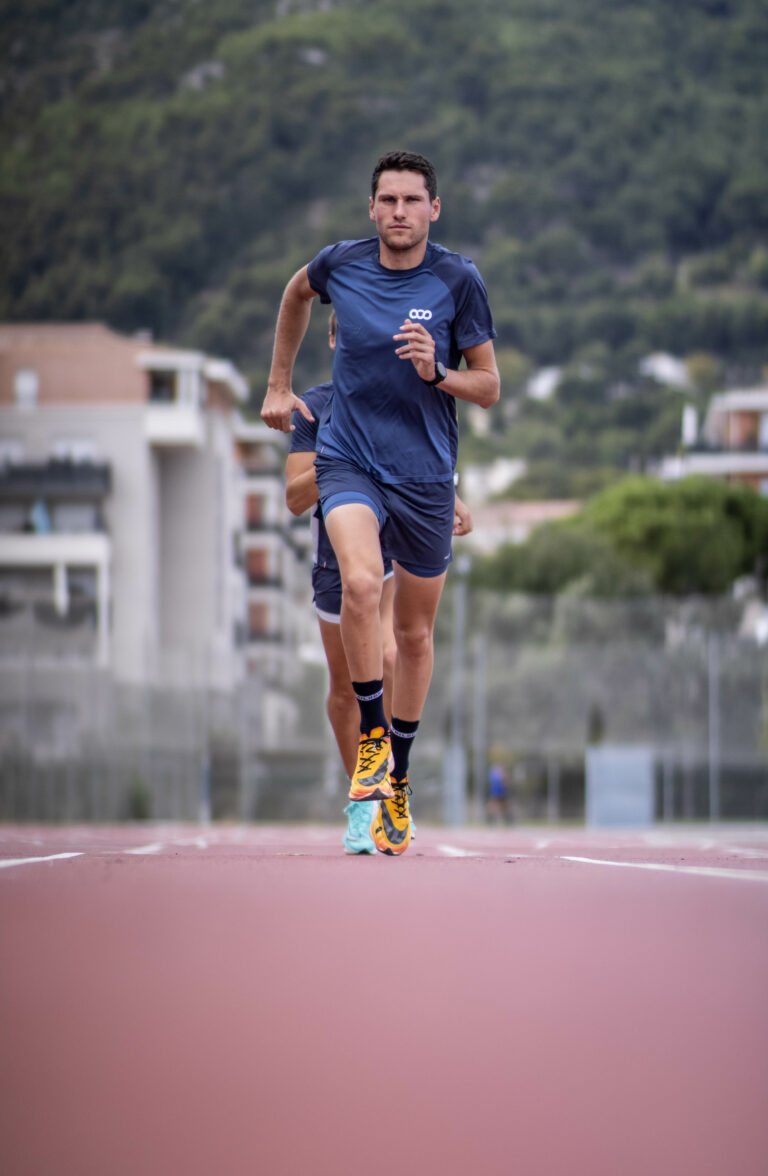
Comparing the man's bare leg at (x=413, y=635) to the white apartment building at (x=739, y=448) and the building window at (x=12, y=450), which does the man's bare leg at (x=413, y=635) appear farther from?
the white apartment building at (x=739, y=448)

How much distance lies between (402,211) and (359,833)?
71.2 inches

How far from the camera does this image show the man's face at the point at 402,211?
5.09 m

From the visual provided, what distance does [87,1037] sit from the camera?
2.03m

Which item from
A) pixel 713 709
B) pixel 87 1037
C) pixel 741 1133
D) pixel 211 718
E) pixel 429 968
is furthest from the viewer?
pixel 713 709

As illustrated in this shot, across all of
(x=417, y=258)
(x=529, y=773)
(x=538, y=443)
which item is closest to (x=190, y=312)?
(x=538, y=443)

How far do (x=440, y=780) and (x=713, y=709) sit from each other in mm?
5630

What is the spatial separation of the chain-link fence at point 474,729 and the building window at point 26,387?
24.4 m

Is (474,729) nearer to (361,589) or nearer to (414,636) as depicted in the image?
(414,636)

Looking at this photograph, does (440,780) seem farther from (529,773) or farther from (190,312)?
(190,312)

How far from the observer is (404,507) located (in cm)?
512

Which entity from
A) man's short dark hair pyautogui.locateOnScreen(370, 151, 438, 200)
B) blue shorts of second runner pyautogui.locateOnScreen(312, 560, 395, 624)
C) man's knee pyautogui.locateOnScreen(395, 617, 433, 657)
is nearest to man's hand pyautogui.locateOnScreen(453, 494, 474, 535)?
Answer: blue shorts of second runner pyautogui.locateOnScreen(312, 560, 395, 624)

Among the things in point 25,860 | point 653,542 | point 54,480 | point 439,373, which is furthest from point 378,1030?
point 653,542

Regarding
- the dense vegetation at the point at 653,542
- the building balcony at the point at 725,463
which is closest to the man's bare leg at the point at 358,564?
the dense vegetation at the point at 653,542

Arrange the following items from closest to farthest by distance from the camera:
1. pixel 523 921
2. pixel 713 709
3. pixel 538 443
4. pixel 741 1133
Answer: pixel 741 1133 < pixel 523 921 < pixel 713 709 < pixel 538 443
